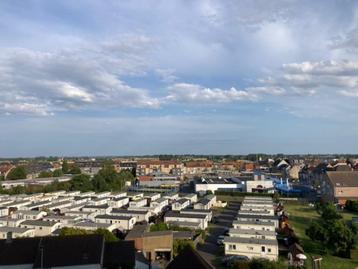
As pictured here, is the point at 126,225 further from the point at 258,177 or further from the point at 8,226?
the point at 258,177

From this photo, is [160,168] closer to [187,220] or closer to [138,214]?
[138,214]

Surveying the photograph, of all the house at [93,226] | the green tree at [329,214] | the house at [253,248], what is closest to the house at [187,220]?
the house at [93,226]

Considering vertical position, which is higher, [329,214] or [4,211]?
[329,214]

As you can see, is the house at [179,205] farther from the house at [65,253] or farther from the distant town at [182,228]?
the house at [65,253]

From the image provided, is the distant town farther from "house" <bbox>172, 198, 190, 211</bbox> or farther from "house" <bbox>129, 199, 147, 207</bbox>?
"house" <bbox>129, 199, 147, 207</bbox>

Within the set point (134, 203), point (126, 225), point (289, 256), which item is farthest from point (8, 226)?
point (289, 256)

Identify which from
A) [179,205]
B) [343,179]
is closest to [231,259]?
[179,205]
